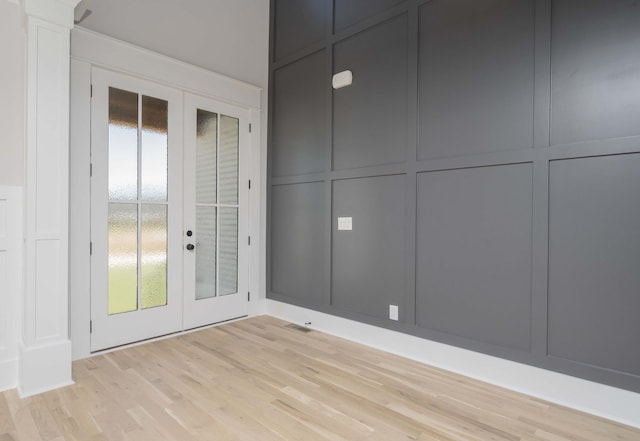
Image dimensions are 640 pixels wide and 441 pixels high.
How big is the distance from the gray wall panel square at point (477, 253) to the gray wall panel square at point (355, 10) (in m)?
1.65

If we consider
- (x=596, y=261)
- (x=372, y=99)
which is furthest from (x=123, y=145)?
(x=596, y=261)

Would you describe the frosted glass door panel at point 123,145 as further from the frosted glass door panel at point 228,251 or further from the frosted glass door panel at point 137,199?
the frosted glass door panel at point 228,251

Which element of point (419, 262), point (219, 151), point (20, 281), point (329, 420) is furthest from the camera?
point (219, 151)

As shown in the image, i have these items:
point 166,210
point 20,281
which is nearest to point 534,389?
point 166,210

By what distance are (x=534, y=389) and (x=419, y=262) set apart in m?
1.18

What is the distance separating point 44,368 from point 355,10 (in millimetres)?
3981

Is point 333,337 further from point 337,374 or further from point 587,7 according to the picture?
point 587,7

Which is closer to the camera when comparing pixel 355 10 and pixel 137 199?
pixel 137 199

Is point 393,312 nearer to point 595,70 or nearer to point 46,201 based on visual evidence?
point 595,70

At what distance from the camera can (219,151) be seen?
155 inches

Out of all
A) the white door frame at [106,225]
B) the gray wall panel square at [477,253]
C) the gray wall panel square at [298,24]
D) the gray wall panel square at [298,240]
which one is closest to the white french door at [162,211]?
the white door frame at [106,225]

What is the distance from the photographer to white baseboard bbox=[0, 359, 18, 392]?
2514 mm

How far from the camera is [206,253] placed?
3838 millimetres

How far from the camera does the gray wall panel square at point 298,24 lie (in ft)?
12.7
